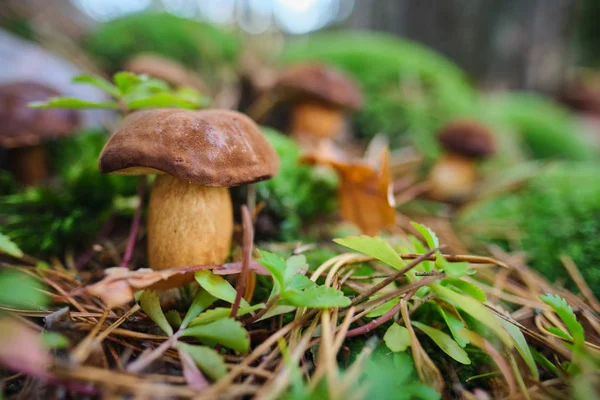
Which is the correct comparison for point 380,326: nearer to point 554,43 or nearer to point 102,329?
point 102,329

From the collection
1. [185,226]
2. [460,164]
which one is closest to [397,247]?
[185,226]

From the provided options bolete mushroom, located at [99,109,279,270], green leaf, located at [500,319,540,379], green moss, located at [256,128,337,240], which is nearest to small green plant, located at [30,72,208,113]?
bolete mushroom, located at [99,109,279,270]

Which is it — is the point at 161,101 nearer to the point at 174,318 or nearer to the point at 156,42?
the point at 174,318

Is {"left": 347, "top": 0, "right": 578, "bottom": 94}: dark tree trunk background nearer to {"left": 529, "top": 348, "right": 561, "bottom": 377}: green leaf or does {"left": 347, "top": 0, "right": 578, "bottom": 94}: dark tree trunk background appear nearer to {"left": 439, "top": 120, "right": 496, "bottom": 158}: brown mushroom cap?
{"left": 439, "top": 120, "right": 496, "bottom": 158}: brown mushroom cap

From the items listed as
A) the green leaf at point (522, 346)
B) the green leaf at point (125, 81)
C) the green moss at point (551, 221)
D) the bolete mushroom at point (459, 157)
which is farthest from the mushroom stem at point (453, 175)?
the green leaf at point (125, 81)

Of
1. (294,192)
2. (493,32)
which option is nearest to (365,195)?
(294,192)

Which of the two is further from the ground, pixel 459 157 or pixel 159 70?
pixel 159 70

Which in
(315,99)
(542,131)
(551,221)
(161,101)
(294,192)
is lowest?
(542,131)
